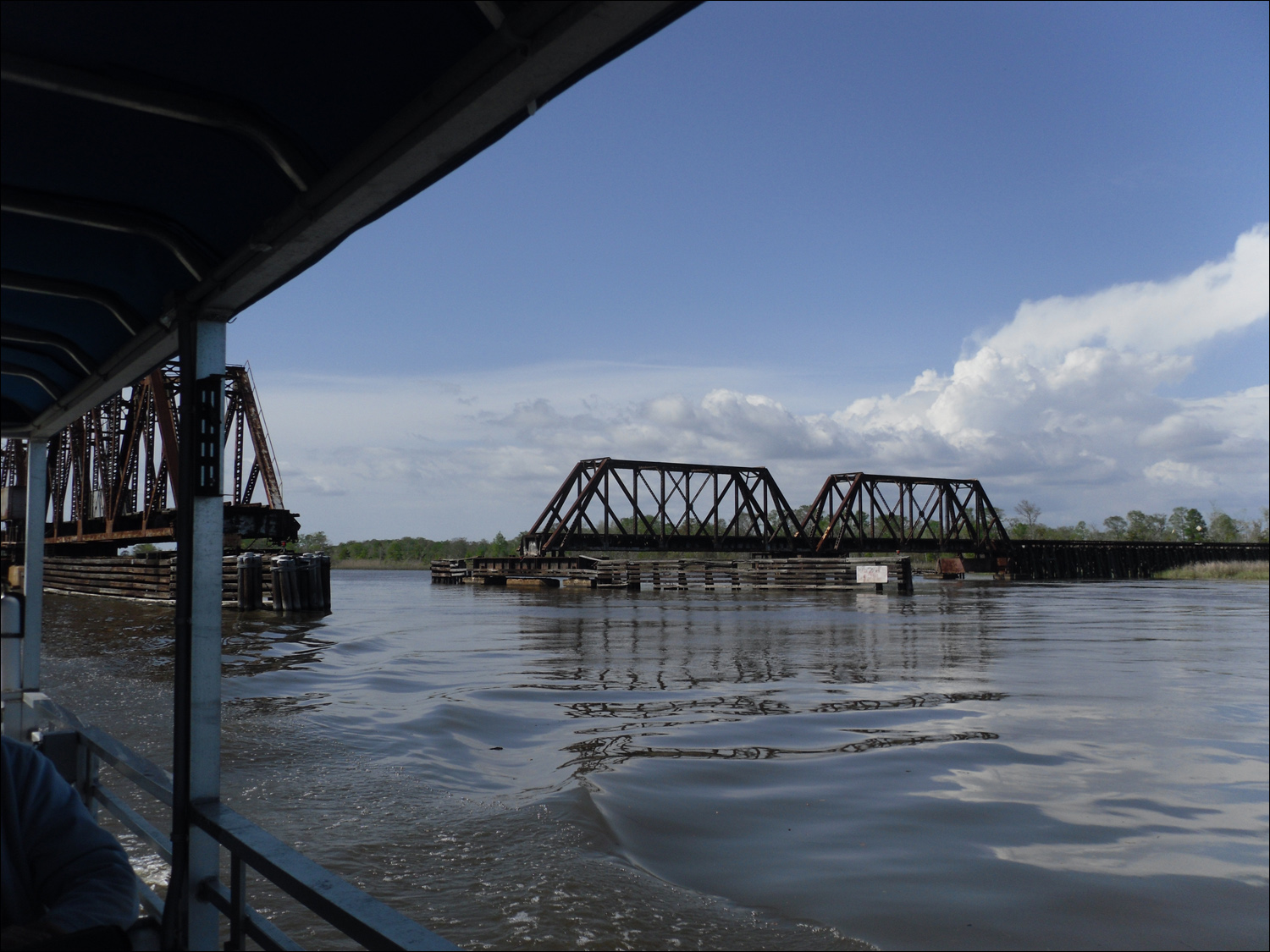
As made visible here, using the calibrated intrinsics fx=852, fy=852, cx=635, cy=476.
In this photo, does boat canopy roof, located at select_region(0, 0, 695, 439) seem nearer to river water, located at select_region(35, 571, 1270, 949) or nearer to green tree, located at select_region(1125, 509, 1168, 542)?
river water, located at select_region(35, 571, 1270, 949)

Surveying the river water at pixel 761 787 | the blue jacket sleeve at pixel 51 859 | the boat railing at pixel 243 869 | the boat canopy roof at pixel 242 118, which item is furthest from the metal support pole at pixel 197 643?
the river water at pixel 761 787

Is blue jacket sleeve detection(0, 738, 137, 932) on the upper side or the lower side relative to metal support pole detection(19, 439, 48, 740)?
lower

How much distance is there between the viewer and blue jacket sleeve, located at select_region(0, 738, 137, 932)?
6.20ft

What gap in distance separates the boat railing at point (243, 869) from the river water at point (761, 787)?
3.53 ft

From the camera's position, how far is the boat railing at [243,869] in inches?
65.1

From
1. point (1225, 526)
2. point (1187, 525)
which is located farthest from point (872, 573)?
point (1187, 525)

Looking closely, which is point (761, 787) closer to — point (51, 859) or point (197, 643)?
point (197, 643)

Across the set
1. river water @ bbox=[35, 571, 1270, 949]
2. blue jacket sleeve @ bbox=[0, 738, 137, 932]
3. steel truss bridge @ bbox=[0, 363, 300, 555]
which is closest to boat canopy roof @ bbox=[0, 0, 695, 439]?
blue jacket sleeve @ bbox=[0, 738, 137, 932]

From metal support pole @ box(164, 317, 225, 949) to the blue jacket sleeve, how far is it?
0.62 m

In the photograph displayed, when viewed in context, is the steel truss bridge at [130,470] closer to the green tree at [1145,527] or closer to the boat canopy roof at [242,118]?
the boat canopy roof at [242,118]

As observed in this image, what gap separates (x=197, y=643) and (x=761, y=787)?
14.3 ft

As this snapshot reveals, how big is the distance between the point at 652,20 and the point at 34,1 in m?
1.28

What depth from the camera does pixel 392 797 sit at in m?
5.84

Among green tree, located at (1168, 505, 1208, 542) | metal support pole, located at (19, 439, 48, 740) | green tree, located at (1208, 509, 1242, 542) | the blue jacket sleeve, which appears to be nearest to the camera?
the blue jacket sleeve
